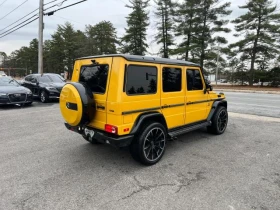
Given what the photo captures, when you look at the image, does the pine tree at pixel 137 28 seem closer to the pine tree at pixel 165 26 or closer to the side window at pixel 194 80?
the pine tree at pixel 165 26

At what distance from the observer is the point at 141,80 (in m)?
3.72

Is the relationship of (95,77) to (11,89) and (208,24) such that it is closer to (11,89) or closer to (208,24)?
(11,89)

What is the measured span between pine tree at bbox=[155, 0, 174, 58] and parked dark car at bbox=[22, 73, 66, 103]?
25357mm

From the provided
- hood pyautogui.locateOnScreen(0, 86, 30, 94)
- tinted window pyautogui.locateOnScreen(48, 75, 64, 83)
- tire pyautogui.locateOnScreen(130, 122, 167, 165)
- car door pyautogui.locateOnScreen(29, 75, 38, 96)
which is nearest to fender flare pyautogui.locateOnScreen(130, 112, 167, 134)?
tire pyautogui.locateOnScreen(130, 122, 167, 165)

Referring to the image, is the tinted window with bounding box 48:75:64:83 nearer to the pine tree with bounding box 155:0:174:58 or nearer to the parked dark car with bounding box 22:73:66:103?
the parked dark car with bounding box 22:73:66:103

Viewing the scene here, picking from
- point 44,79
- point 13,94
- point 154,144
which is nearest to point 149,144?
point 154,144

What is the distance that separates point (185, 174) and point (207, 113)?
2316 mm

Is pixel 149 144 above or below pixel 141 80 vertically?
below

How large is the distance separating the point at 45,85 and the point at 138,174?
32.3ft

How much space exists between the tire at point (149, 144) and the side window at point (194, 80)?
1.33 metres

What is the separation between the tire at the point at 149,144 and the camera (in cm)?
369

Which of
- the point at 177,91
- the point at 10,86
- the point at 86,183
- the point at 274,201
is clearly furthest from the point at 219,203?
the point at 10,86

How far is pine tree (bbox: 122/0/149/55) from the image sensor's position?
121 ft

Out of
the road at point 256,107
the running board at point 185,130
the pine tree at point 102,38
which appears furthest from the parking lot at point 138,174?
the pine tree at point 102,38
